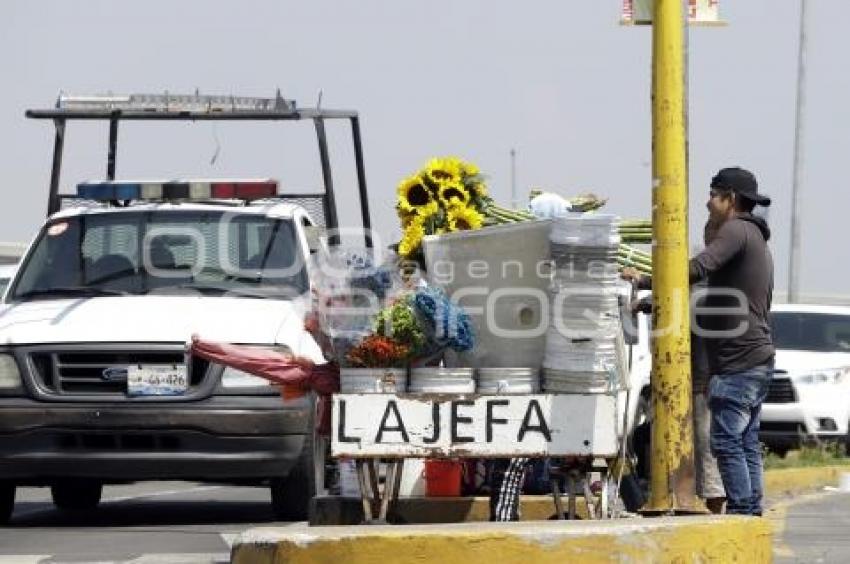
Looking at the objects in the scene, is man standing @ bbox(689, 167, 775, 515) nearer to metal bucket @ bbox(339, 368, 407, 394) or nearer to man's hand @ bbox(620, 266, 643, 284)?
man's hand @ bbox(620, 266, 643, 284)

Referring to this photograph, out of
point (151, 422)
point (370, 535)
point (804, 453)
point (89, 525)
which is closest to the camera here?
point (370, 535)

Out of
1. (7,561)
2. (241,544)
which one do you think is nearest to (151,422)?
(7,561)

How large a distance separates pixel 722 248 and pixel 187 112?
5.44 metres

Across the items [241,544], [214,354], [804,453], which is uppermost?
[214,354]

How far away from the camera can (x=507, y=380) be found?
8.62 m

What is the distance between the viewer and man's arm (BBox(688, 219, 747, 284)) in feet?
34.1

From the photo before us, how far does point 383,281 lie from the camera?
29.5ft

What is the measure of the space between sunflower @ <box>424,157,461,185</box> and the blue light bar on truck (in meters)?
5.02

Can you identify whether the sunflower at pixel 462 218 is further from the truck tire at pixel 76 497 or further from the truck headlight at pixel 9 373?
the truck tire at pixel 76 497

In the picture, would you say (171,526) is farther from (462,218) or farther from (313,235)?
(462,218)

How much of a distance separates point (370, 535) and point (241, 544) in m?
0.64

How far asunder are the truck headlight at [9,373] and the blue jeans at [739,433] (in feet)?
14.4

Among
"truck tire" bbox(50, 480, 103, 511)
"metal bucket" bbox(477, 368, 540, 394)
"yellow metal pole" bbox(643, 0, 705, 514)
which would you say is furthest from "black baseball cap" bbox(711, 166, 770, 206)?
"truck tire" bbox(50, 480, 103, 511)

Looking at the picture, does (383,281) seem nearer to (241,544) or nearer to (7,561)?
(241,544)
